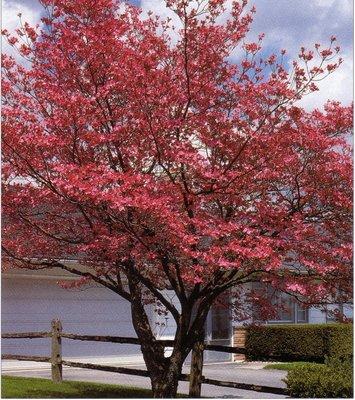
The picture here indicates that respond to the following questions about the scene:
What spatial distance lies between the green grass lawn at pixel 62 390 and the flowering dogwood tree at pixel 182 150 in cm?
319

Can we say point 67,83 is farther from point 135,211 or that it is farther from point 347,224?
point 347,224

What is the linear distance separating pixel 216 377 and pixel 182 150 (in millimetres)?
9919

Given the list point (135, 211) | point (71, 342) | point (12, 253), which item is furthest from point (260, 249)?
point (71, 342)

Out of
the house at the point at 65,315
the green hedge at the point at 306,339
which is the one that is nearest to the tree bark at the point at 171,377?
the house at the point at 65,315

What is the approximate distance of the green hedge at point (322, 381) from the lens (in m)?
10.9

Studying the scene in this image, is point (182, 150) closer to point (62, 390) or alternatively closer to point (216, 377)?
point (62, 390)

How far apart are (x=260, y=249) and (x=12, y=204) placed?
362 cm

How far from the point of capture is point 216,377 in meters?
18.1

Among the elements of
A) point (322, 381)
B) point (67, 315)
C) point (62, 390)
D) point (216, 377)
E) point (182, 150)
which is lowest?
point (216, 377)

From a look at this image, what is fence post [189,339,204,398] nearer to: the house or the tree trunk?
the tree trunk

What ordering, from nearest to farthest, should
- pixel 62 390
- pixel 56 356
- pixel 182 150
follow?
pixel 182 150 < pixel 62 390 < pixel 56 356

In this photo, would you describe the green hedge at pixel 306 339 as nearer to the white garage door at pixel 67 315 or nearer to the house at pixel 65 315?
the house at pixel 65 315

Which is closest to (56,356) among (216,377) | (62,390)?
(62,390)

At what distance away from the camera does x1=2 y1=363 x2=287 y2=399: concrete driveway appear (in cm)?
1474
